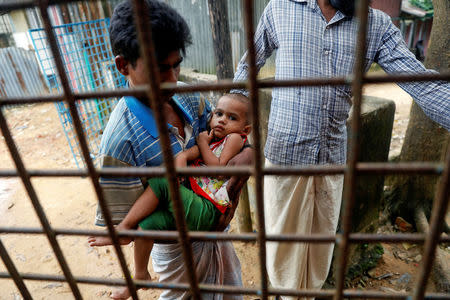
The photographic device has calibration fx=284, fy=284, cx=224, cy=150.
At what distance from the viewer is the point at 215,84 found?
1.74 ft

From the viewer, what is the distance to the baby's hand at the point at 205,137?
1.26 metres

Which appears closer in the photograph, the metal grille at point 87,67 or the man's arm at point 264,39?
the man's arm at point 264,39

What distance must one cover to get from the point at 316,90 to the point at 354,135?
41.1 inches

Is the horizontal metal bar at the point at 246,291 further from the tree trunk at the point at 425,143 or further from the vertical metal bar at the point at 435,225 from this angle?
the tree trunk at the point at 425,143

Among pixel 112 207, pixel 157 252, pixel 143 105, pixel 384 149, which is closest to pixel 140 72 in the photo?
pixel 143 105

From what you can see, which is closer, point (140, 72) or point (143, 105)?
point (140, 72)

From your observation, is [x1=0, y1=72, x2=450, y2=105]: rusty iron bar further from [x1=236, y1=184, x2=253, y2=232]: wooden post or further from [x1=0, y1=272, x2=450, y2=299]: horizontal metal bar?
[x1=236, y1=184, x2=253, y2=232]: wooden post

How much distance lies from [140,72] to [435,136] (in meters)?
2.58

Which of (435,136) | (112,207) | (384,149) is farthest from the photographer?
(435,136)

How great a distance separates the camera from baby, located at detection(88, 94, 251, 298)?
105cm

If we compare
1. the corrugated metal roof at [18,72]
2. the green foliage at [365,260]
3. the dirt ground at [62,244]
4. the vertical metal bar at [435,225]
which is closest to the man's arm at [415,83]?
the vertical metal bar at [435,225]

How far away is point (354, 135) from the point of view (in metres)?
0.51

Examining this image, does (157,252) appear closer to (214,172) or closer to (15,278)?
(15,278)

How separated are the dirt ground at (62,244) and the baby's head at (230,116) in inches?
62.9
